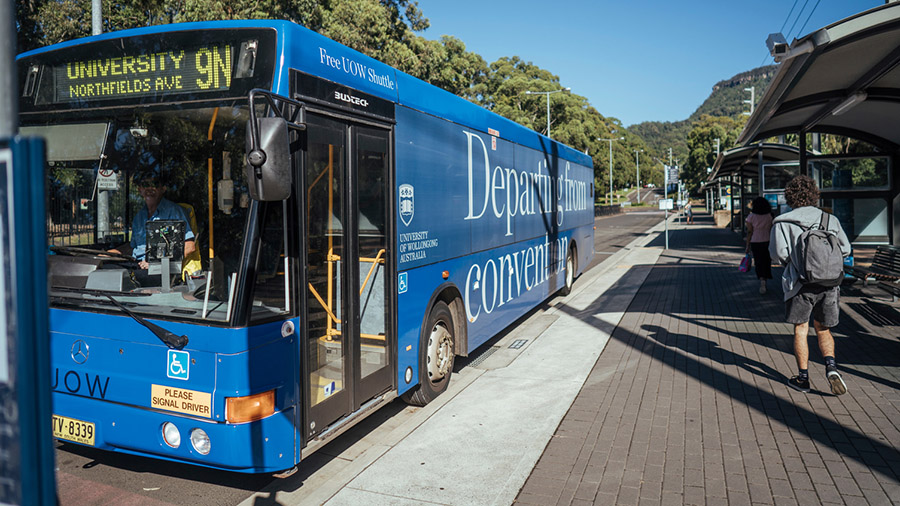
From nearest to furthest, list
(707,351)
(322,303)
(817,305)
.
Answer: (322,303) < (817,305) < (707,351)

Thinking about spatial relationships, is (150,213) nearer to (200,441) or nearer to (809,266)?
(200,441)

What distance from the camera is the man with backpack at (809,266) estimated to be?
6.06 metres

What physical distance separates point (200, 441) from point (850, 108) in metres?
10.7

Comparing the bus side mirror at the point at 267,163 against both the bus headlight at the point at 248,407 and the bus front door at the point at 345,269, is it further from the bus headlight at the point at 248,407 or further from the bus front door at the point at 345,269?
the bus headlight at the point at 248,407

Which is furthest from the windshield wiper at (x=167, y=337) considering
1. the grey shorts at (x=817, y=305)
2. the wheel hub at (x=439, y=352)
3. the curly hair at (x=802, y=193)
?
the curly hair at (x=802, y=193)

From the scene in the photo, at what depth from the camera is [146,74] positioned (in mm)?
4223

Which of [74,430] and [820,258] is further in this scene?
[820,258]

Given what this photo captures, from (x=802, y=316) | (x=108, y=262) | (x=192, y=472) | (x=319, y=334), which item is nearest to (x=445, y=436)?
(x=319, y=334)

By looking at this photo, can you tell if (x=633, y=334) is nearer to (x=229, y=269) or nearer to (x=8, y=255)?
(x=229, y=269)

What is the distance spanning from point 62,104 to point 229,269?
183 cm

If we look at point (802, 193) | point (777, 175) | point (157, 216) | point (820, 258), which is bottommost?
point (820, 258)

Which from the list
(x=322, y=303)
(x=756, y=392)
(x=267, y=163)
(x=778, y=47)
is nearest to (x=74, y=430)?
(x=322, y=303)

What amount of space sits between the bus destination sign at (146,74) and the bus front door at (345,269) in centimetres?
67

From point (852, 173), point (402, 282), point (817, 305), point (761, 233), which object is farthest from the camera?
point (852, 173)
